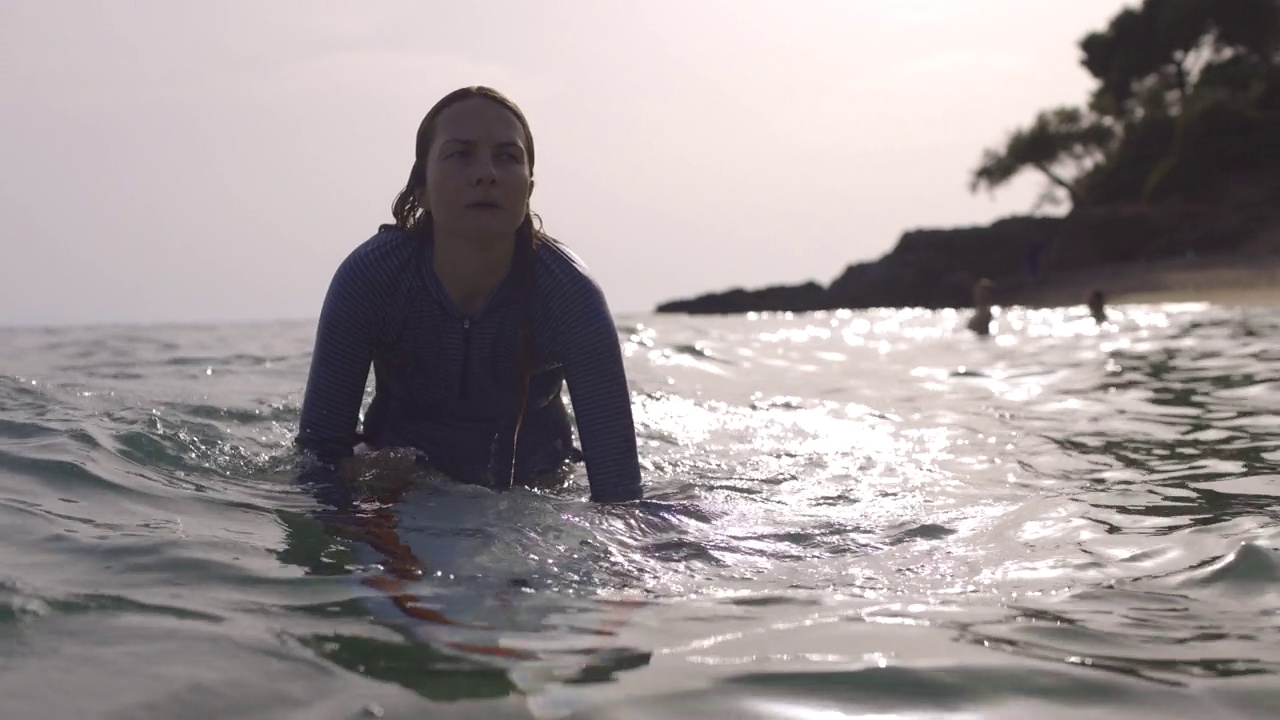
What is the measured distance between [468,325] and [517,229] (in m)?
0.38

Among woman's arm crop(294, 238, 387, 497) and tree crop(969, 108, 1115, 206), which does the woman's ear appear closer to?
woman's arm crop(294, 238, 387, 497)

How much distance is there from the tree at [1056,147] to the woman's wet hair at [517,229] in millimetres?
38481

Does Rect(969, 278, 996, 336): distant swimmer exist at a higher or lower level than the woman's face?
lower

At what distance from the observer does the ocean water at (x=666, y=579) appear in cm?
212

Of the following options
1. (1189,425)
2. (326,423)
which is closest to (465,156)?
(326,423)

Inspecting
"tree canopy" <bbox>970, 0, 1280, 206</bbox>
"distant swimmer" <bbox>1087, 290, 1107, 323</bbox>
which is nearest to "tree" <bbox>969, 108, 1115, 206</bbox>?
"tree canopy" <bbox>970, 0, 1280, 206</bbox>

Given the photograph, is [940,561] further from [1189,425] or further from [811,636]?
[1189,425]

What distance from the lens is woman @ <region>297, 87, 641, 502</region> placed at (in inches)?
156

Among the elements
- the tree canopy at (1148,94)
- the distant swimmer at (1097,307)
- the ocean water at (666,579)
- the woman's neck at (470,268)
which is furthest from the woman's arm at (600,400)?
the tree canopy at (1148,94)

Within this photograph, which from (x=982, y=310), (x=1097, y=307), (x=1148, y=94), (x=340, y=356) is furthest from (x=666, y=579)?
(x=1148, y=94)

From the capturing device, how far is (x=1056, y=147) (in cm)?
3969

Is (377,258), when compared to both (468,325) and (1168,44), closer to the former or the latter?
(468,325)

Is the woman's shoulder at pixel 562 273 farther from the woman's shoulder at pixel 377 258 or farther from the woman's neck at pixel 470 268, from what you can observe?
the woman's shoulder at pixel 377 258

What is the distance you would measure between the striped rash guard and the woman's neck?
0.04 metres
